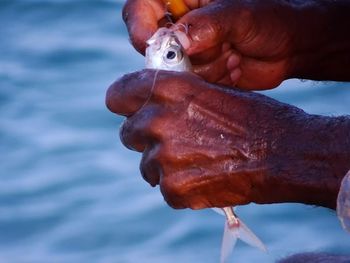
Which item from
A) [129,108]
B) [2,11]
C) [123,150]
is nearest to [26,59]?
[2,11]

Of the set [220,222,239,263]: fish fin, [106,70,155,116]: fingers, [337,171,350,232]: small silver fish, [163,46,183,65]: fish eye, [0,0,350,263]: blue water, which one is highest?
[163,46,183,65]: fish eye

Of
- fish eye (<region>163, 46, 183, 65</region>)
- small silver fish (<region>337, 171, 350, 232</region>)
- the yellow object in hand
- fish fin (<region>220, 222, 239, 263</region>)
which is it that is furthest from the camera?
the yellow object in hand

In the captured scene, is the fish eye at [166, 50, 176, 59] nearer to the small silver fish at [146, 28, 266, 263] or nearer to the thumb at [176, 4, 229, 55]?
the small silver fish at [146, 28, 266, 263]

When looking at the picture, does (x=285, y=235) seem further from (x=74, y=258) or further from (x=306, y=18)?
(x=306, y=18)

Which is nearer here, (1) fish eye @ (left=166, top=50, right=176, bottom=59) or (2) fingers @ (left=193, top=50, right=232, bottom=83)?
(1) fish eye @ (left=166, top=50, right=176, bottom=59)

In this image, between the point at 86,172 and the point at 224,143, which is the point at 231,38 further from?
the point at 86,172

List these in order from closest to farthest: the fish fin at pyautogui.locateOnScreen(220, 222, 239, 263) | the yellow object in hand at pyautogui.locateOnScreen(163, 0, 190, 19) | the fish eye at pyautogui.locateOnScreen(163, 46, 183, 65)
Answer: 1. the fish eye at pyautogui.locateOnScreen(163, 46, 183, 65)
2. the fish fin at pyautogui.locateOnScreen(220, 222, 239, 263)
3. the yellow object in hand at pyautogui.locateOnScreen(163, 0, 190, 19)

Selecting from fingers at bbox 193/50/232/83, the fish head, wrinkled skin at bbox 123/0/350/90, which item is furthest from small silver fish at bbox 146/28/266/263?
fingers at bbox 193/50/232/83

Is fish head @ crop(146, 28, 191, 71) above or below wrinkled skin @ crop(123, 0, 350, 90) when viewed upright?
above
